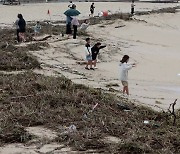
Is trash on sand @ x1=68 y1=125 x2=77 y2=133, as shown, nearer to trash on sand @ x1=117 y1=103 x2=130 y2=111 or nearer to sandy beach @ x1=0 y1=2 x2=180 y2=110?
trash on sand @ x1=117 y1=103 x2=130 y2=111

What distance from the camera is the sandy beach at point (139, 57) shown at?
12555mm

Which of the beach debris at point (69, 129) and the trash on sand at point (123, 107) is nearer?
the beach debris at point (69, 129)

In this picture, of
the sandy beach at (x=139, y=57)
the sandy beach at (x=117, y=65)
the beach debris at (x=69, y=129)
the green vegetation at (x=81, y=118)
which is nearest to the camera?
the green vegetation at (x=81, y=118)

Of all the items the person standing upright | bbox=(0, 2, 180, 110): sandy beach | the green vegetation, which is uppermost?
the green vegetation

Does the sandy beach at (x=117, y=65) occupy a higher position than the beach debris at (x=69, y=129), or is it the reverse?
the beach debris at (x=69, y=129)

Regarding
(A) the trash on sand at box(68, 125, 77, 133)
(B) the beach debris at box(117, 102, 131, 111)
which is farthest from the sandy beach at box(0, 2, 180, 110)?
(A) the trash on sand at box(68, 125, 77, 133)

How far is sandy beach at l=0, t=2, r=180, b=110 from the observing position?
41.2ft

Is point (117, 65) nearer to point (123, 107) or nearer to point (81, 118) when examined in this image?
point (123, 107)

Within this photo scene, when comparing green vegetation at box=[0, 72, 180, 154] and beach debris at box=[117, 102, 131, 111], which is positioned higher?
green vegetation at box=[0, 72, 180, 154]

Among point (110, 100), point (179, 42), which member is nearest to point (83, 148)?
point (110, 100)

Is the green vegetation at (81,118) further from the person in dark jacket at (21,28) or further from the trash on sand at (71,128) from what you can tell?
the person in dark jacket at (21,28)

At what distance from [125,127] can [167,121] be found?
90 centimetres

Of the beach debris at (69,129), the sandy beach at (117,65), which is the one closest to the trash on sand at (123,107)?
the sandy beach at (117,65)

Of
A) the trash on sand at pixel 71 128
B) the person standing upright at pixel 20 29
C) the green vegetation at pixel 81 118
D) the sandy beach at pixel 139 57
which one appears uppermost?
the trash on sand at pixel 71 128
